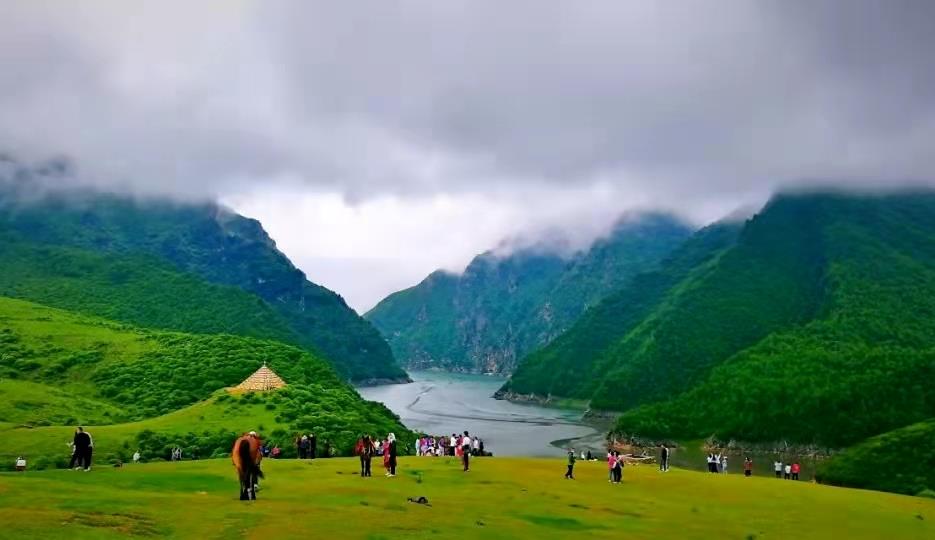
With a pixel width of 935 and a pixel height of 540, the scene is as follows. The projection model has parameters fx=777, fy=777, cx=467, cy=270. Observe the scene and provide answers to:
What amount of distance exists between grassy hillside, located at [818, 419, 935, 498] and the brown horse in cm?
8914

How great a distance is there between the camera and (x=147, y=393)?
114688mm

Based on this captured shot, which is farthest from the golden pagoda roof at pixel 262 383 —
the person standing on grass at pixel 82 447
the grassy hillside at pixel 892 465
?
the grassy hillside at pixel 892 465

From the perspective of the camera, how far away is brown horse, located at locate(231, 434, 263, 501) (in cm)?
2934

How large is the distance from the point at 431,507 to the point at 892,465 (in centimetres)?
9769

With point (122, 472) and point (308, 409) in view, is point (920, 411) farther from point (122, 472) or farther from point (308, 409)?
point (122, 472)

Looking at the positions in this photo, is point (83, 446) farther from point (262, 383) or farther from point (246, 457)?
point (262, 383)

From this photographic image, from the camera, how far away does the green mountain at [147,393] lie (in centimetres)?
7725

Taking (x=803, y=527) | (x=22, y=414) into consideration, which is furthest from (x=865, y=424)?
(x=22, y=414)

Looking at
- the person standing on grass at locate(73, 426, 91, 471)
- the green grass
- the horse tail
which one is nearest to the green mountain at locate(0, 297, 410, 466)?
the person standing on grass at locate(73, 426, 91, 471)

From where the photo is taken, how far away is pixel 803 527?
3675cm

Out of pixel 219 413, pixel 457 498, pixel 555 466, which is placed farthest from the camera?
pixel 219 413

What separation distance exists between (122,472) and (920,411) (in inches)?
6551

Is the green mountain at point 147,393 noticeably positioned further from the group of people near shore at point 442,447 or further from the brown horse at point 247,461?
the brown horse at point 247,461

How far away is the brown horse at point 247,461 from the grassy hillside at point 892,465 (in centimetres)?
8914
